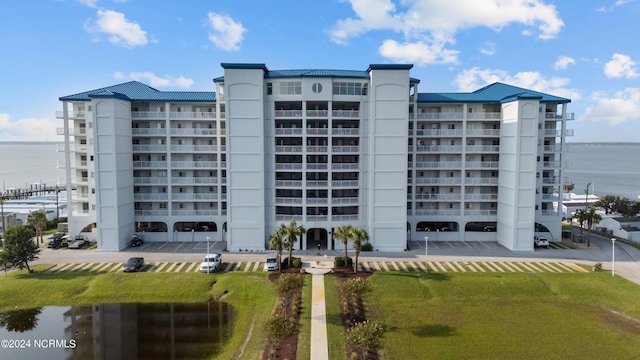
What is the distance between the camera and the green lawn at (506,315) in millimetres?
25500

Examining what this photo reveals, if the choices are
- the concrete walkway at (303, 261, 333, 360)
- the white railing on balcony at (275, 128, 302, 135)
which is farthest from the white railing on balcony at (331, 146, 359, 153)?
the concrete walkway at (303, 261, 333, 360)

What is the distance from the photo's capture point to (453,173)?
53.9 metres

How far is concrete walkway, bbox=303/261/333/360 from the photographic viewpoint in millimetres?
25188

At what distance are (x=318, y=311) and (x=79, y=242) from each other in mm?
36911

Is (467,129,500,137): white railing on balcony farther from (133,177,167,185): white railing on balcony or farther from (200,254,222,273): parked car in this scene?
(133,177,167,185): white railing on balcony

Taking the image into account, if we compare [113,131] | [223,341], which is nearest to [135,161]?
[113,131]

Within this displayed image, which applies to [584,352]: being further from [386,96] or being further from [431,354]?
[386,96]

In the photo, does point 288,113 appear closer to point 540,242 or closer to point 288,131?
point 288,131

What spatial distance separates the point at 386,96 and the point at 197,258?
30.2 metres

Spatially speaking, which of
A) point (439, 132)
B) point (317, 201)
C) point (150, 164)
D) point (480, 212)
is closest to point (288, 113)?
point (317, 201)

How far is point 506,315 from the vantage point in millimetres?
30672

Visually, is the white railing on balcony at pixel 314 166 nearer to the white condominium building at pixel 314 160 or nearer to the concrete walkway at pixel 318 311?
the white condominium building at pixel 314 160

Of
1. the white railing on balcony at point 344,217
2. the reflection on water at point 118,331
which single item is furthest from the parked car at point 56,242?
the white railing on balcony at point 344,217

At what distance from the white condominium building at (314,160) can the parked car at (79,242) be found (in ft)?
4.63
